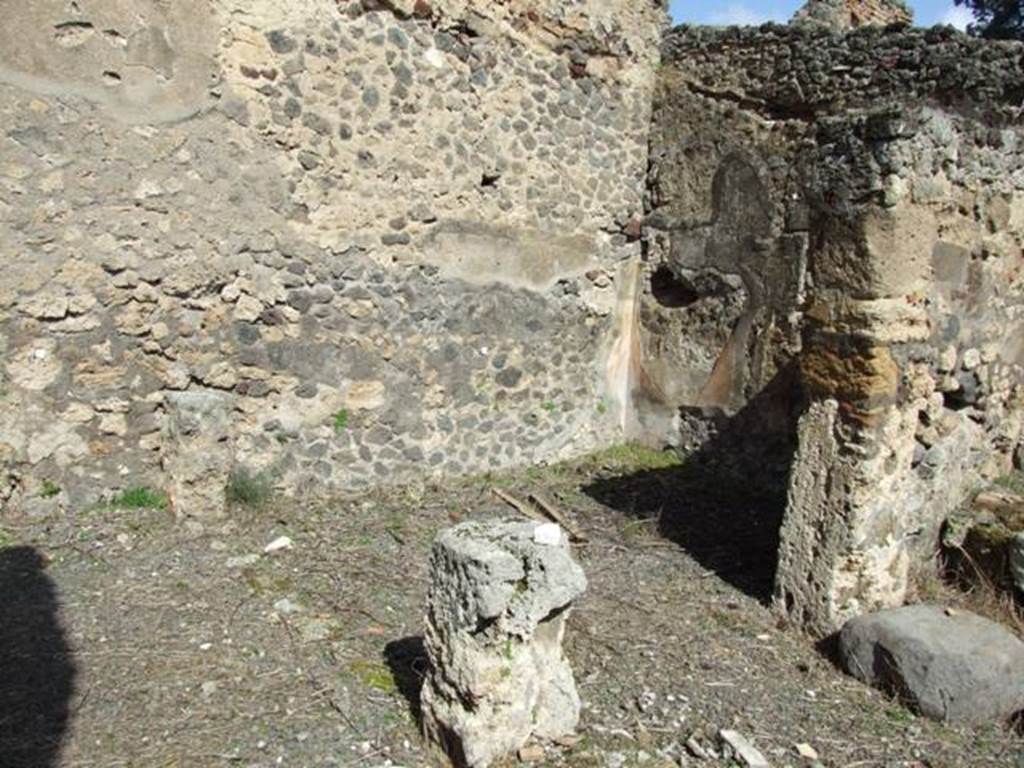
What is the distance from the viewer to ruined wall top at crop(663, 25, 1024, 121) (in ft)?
17.1

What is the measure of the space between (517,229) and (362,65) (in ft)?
5.01

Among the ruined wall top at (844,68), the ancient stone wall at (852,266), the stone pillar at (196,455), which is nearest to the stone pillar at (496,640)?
the ancient stone wall at (852,266)

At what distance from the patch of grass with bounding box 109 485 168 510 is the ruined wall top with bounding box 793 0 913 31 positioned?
607 cm

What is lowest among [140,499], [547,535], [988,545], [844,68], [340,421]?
[140,499]

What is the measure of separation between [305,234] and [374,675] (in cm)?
273

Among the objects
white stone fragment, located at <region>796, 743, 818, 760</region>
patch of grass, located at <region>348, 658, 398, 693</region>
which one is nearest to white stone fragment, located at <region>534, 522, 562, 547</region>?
patch of grass, located at <region>348, 658, 398, 693</region>

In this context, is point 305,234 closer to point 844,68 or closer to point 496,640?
point 496,640

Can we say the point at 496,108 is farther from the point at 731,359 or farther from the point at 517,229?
the point at 731,359

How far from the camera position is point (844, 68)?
5746 millimetres

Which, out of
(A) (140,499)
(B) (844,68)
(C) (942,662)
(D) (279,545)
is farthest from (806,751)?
(B) (844,68)

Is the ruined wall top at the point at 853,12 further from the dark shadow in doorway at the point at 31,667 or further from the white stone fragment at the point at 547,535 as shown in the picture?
the dark shadow in doorway at the point at 31,667

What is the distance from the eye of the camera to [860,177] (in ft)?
11.8

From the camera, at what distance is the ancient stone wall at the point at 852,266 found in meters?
3.63

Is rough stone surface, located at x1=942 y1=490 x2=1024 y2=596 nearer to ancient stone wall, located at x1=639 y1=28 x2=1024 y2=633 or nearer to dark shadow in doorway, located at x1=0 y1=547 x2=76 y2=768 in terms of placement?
ancient stone wall, located at x1=639 y1=28 x2=1024 y2=633
